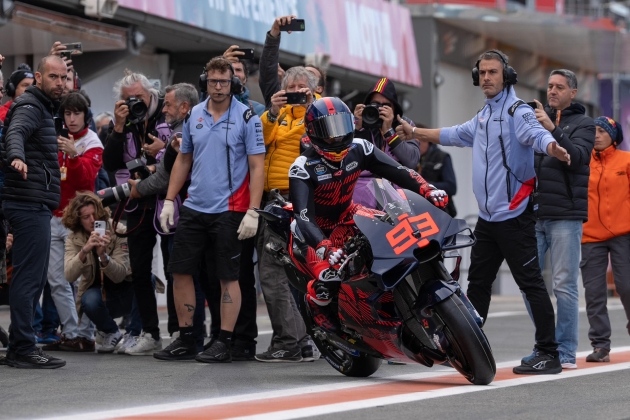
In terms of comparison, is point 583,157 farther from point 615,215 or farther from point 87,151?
point 87,151

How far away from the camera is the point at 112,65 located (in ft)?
53.7

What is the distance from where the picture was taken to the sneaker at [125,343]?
1062cm

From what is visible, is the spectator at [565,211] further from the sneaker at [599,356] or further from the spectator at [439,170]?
the spectator at [439,170]

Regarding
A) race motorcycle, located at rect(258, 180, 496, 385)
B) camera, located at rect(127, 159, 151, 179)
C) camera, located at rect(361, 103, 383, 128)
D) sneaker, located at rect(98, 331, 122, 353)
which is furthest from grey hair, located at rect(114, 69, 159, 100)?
race motorcycle, located at rect(258, 180, 496, 385)

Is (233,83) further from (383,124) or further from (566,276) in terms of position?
(566,276)

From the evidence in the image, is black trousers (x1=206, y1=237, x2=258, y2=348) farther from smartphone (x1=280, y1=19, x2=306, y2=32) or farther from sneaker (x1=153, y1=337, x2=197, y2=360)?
smartphone (x1=280, y1=19, x2=306, y2=32)

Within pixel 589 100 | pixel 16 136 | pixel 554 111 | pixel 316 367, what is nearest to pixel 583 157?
pixel 554 111

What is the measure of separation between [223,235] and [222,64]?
1243 millimetres

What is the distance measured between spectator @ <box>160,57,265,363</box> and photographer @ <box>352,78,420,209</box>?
0.76 m

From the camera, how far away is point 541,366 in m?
8.86

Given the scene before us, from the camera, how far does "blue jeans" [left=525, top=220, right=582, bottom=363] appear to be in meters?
9.55

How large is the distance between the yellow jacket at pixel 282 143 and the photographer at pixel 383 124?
464 millimetres

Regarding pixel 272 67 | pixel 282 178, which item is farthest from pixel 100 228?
pixel 272 67

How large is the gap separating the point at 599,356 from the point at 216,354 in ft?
9.34
